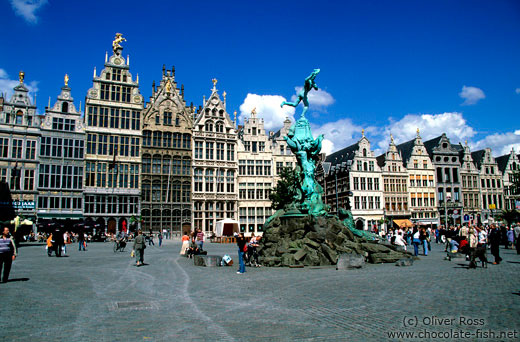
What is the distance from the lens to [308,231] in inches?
877

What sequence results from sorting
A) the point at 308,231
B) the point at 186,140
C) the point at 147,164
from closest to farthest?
the point at 308,231 → the point at 147,164 → the point at 186,140

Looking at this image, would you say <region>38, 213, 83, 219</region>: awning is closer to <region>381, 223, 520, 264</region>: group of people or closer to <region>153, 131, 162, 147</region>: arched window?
<region>153, 131, 162, 147</region>: arched window

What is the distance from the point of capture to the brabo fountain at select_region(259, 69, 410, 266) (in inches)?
776

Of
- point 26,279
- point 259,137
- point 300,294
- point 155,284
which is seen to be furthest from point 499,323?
point 259,137

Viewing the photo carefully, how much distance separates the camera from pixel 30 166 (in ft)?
156

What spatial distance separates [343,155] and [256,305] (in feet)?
201

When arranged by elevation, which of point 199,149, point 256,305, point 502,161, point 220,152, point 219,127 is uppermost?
point 219,127

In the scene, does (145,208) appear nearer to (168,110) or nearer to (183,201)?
(183,201)

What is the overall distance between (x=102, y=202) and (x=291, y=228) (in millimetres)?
34059

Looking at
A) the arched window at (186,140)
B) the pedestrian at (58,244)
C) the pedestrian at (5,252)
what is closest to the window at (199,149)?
the arched window at (186,140)

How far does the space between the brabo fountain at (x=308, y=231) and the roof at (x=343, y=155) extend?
3801 centimetres

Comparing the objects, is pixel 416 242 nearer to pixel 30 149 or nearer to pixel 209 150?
pixel 209 150

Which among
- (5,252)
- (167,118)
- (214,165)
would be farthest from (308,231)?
(167,118)

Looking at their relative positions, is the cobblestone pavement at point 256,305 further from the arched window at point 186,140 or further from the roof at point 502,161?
the roof at point 502,161
